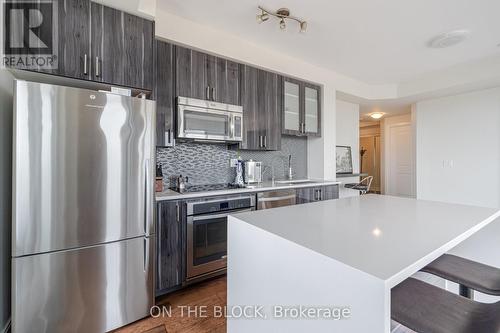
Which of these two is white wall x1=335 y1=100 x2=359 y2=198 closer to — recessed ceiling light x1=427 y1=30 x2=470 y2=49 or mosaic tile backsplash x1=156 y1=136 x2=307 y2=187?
mosaic tile backsplash x1=156 y1=136 x2=307 y2=187

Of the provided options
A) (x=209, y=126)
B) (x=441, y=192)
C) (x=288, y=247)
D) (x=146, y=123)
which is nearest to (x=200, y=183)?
(x=209, y=126)

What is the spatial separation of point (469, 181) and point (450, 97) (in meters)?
1.56

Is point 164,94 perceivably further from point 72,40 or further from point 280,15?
point 280,15

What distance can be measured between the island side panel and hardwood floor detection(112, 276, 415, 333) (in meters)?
0.59

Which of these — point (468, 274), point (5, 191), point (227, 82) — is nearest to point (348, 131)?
point (227, 82)

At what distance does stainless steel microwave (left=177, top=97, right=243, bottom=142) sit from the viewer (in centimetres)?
234

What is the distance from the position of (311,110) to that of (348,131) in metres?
1.65

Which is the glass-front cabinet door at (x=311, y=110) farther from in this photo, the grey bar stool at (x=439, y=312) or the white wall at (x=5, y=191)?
the white wall at (x=5, y=191)

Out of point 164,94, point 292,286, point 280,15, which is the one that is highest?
point 280,15

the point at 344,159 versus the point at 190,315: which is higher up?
the point at 344,159

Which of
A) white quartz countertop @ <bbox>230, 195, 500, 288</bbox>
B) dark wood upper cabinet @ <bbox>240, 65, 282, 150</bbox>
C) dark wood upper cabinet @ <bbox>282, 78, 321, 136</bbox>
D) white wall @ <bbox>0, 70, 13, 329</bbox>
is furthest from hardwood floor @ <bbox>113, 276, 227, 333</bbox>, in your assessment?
dark wood upper cabinet @ <bbox>282, 78, 321, 136</bbox>

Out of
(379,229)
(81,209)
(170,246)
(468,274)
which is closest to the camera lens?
(379,229)

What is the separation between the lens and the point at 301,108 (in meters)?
3.43

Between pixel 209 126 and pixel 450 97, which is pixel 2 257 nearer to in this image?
pixel 209 126
